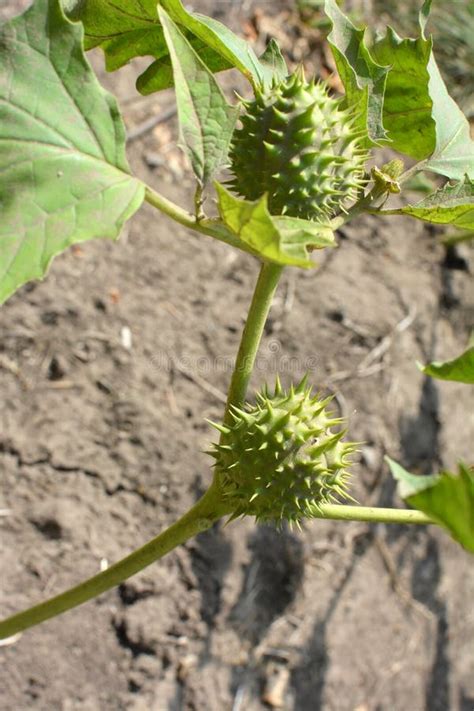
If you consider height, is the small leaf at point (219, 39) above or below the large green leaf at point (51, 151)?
above

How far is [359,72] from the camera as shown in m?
1.39

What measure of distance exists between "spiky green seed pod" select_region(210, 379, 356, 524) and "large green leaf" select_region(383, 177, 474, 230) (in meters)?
0.38

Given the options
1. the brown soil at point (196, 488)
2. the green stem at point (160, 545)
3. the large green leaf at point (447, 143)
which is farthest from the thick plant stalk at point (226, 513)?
the brown soil at point (196, 488)

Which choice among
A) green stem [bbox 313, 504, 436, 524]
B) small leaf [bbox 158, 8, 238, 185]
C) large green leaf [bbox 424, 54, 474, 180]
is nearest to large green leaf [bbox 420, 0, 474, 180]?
large green leaf [bbox 424, 54, 474, 180]

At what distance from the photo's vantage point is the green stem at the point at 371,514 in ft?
4.31

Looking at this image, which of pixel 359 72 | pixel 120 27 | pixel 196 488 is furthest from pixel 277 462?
pixel 196 488

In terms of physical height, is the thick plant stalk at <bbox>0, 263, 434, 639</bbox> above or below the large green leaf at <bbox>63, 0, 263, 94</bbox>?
below

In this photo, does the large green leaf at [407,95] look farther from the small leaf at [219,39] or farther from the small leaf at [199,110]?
the small leaf at [199,110]

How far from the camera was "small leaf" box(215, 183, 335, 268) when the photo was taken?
990mm

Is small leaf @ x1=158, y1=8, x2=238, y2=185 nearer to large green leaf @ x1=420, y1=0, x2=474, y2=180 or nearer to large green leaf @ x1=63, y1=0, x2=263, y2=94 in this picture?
large green leaf @ x1=63, y1=0, x2=263, y2=94

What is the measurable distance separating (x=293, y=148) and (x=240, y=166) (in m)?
0.10

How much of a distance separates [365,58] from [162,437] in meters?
1.68

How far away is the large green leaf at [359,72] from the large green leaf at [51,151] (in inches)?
15.7

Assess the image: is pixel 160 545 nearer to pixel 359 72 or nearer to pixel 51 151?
pixel 51 151
